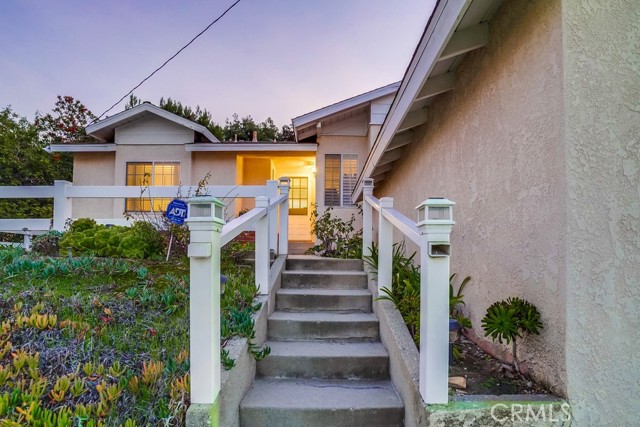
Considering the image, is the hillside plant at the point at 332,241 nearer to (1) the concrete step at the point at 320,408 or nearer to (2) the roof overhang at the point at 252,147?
(2) the roof overhang at the point at 252,147

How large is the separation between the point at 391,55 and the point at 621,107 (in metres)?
10.6

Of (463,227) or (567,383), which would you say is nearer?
(567,383)

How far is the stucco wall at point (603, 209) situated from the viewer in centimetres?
193

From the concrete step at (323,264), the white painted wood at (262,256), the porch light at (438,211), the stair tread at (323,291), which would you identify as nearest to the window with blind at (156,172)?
the concrete step at (323,264)

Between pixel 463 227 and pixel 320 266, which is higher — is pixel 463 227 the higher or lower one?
the higher one

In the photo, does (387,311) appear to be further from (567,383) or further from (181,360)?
(181,360)

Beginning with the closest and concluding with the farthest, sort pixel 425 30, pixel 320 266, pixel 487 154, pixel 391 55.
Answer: pixel 487 154, pixel 425 30, pixel 320 266, pixel 391 55

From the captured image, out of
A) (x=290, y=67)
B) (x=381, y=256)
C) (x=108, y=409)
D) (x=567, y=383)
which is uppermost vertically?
(x=290, y=67)

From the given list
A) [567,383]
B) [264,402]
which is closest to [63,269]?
[264,402]

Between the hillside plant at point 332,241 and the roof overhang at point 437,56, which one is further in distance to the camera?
the hillside plant at point 332,241

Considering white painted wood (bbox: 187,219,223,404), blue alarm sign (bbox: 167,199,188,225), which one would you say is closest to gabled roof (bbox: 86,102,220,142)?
blue alarm sign (bbox: 167,199,188,225)

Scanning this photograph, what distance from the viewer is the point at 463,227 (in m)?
3.35

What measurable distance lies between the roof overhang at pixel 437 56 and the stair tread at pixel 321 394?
269 cm

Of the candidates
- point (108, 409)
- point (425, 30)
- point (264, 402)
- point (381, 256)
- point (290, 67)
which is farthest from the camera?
point (290, 67)
